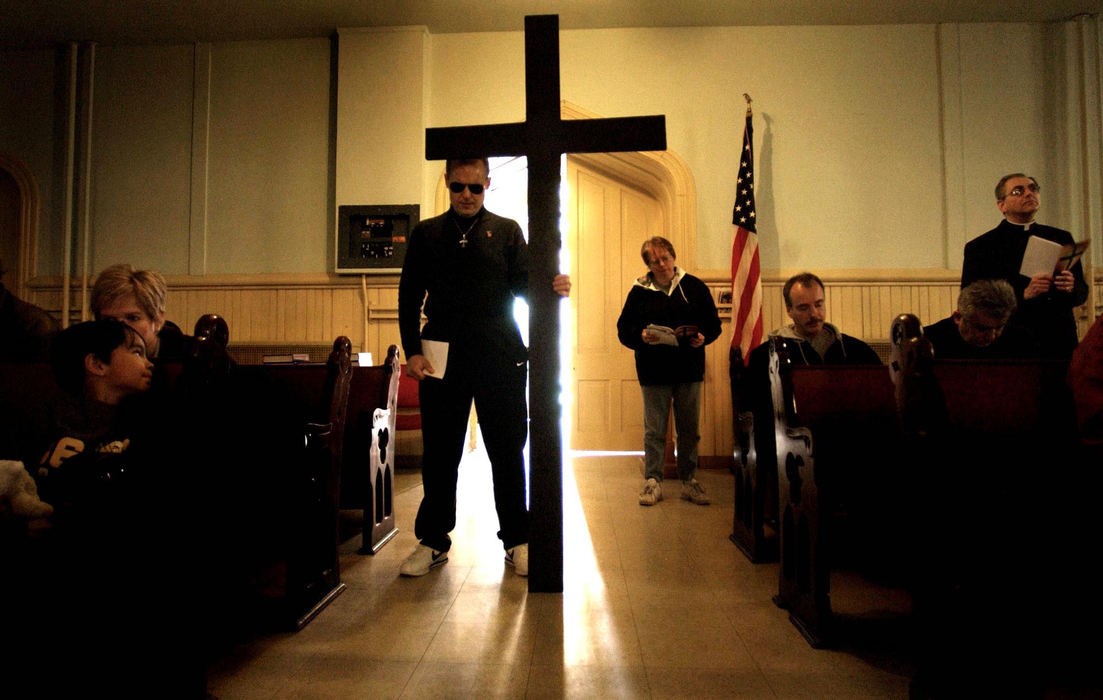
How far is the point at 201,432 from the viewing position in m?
1.65

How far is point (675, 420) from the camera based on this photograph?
3.92 metres

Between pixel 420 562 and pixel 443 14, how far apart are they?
15.7ft

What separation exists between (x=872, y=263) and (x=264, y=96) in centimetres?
558

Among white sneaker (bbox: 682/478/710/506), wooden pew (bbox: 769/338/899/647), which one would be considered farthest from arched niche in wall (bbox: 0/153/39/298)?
wooden pew (bbox: 769/338/899/647)

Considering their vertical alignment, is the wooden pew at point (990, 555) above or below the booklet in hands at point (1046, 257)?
below

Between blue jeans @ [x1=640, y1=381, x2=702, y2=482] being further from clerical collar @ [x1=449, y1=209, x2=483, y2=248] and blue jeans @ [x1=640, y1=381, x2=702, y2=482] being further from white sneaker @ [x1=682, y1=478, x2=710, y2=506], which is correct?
clerical collar @ [x1=449, y1=209, x2=483, y2=248]

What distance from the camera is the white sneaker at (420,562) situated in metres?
2.49

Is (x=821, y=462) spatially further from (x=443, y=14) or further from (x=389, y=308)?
(x=443, y=14)

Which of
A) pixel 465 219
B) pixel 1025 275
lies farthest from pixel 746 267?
pixel 465 219

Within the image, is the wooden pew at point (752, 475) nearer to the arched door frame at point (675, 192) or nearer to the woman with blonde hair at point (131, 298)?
the woman with blonde hair at point (131, 298)

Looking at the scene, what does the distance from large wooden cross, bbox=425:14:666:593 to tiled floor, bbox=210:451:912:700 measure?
9.3 inches

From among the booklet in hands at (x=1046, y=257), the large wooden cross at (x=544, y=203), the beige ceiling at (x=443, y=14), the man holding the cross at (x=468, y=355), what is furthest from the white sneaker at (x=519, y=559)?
the beige ceiling at (x=443, y=14)

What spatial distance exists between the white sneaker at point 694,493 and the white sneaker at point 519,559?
5.29ft

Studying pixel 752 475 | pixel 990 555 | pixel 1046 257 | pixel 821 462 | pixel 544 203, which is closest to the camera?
pixel 990 555
